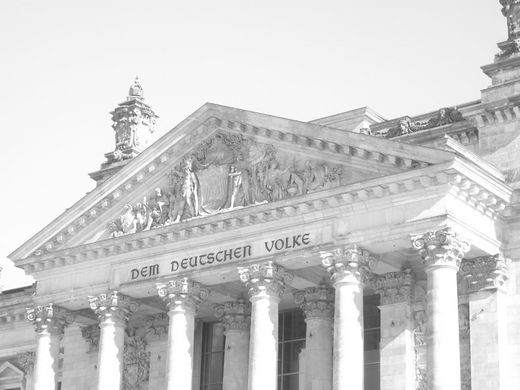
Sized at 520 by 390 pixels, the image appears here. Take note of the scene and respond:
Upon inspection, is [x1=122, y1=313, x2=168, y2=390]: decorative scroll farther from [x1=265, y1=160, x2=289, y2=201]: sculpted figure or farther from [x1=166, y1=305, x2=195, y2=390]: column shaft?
[x1=265, y1=160, x2=289, y2=201]: sculpted figure

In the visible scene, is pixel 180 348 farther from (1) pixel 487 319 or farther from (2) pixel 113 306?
(1) pixel 487 319

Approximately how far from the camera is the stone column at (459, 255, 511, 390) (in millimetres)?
38500

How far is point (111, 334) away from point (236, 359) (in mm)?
4670

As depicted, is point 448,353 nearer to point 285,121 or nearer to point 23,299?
point 285,121

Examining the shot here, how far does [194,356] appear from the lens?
157ft

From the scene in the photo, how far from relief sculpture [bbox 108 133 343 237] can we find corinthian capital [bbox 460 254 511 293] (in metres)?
5.10

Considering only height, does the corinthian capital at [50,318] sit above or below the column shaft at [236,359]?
above

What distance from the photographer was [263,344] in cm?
4047

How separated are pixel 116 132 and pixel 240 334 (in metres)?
13.3

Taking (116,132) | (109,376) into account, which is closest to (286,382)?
→ (109,376)

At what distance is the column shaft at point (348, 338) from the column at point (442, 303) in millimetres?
2404

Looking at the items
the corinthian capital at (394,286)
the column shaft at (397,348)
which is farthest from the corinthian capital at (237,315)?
the column shaft at (397,348)

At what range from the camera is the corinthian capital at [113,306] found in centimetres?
4512

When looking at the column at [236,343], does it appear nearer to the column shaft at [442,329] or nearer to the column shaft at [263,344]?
the column shaft at [263,344]
